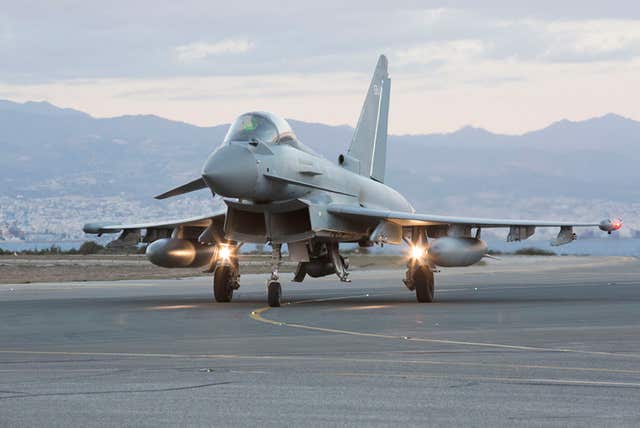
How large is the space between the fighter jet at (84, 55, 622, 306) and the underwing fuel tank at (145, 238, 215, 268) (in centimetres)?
2

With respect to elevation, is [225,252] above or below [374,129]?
below

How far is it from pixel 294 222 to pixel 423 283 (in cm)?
316

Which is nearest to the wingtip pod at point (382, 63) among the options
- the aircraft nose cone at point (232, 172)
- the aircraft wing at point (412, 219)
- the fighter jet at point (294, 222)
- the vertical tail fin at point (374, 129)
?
the vertical tail fin at point (374, 129)

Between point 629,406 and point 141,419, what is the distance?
12.6 feet

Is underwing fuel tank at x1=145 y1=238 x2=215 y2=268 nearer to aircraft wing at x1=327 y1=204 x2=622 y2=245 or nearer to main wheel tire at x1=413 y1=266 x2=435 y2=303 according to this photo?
aircraft wing at x1=327 y1=204 x2=622 y2=245

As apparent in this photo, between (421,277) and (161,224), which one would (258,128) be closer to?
(421,277)

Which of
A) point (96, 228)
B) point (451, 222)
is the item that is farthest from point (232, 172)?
point (96, 228)

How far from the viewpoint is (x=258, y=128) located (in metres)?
26.4

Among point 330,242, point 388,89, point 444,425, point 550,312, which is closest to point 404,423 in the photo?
point 444,425

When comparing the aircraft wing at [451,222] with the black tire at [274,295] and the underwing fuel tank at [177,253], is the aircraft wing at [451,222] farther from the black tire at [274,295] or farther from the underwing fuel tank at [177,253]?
the underwing fuel tank at [177,253]

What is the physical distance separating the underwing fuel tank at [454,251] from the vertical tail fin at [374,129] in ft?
18.1

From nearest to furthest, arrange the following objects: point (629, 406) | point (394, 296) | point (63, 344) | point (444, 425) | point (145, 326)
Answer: point (444, 425), point (629, 406), point (63, 344), point (145, 326), point (394, 296)

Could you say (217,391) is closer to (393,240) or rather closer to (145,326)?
(145,326)

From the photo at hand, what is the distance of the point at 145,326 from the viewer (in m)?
20.7
